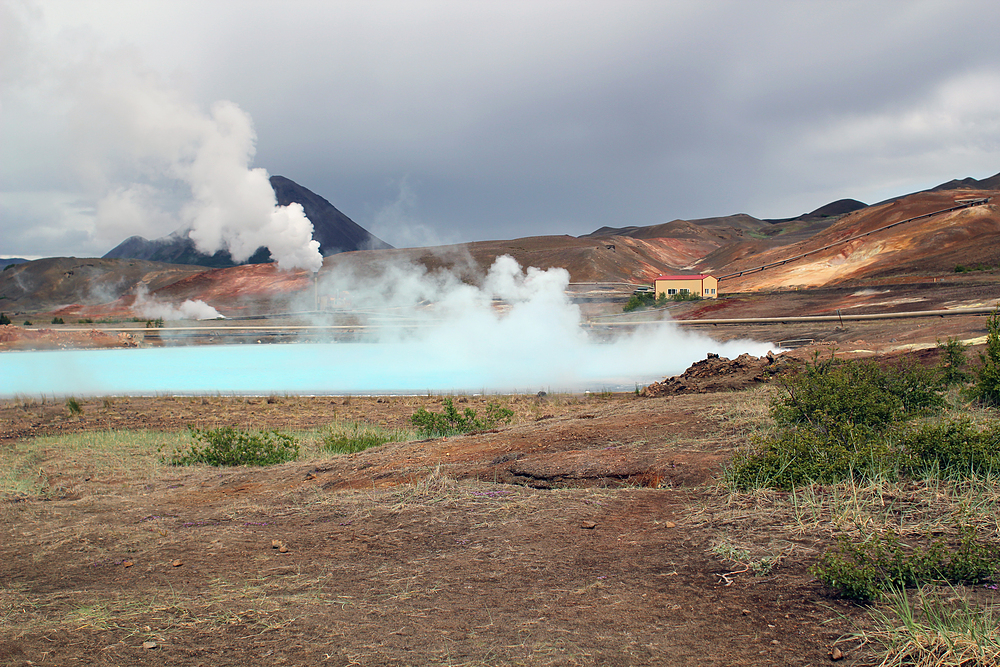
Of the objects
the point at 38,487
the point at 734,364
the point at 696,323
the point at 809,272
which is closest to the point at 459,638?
the point at 38,487

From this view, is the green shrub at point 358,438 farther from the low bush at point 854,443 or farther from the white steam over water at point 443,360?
the white steam over water at point 443,360

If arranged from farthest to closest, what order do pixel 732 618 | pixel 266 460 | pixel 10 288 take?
pixel 10 288 → pixel 266 460 → pixel 732 618

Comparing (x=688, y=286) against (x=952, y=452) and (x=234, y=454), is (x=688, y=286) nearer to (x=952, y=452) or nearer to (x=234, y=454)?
(x=234, y=454)

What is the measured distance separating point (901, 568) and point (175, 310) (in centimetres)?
9143

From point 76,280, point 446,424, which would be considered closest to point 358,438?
point 446,424

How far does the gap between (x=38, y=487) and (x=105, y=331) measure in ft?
188

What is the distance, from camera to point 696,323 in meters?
45.0

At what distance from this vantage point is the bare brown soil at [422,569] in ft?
13.3

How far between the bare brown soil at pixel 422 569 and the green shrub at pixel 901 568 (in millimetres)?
175

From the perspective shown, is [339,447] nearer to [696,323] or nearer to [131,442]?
[131,442]

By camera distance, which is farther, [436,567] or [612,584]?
[436,567]

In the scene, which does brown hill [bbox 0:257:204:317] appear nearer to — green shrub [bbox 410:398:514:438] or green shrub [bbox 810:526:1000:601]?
green shrub [bbox 410:398:514:438]

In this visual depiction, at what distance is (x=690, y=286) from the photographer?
69.8 meters

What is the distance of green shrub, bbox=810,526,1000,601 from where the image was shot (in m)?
4.14
